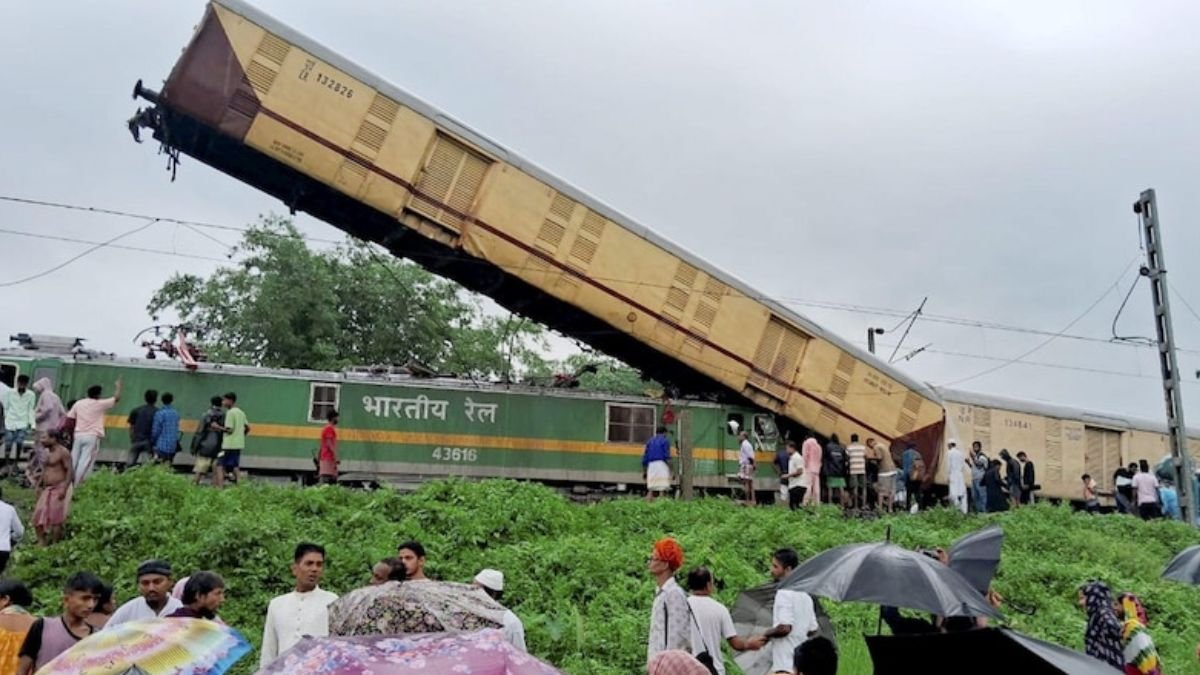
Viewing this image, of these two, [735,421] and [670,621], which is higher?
[735,421]

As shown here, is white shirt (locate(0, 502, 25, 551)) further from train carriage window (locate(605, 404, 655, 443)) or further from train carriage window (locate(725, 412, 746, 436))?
train carriage window (locate(725, 412, 746, 436))

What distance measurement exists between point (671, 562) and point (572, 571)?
16.3ft

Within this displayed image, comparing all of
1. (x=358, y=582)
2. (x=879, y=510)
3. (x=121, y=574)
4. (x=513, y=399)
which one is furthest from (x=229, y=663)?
(x=879, y=510)

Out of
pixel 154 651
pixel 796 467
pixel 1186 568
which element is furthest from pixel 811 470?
Result: pixel 154 651

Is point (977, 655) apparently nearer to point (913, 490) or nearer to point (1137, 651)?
point (1137, 651)

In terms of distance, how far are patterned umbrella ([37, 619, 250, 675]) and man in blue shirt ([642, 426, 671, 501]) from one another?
12254 mm

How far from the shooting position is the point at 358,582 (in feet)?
30.5

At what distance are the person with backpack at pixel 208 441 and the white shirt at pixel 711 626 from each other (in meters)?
10.4

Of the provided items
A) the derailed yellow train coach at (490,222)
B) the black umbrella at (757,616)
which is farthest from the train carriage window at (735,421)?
the black umbrella at (757,616)

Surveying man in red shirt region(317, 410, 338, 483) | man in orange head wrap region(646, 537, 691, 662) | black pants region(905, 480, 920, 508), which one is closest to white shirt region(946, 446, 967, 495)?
black pants region(905, 480, 920, 508)

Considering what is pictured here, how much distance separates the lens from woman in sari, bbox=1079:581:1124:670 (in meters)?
5.99

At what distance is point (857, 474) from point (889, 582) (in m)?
13.0

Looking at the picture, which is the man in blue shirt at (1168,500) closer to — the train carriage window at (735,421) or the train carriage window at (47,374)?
the train carriage window at (735,421)

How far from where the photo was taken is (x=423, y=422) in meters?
17.0
